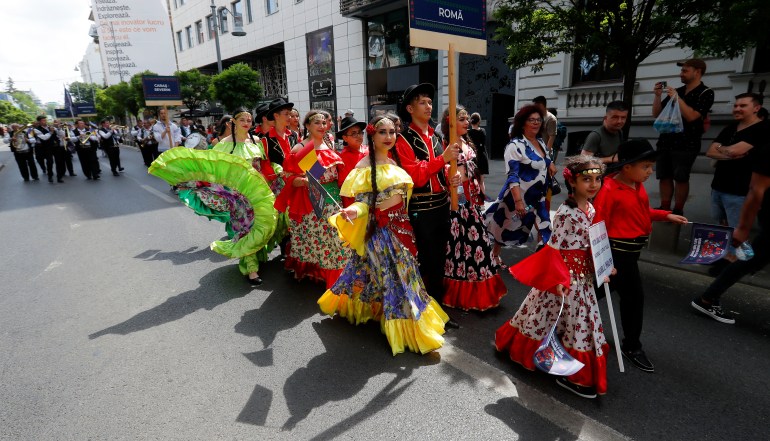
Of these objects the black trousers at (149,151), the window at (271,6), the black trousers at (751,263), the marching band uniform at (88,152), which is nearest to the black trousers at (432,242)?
the black trousers at (751,263)

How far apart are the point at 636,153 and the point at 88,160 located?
53.1 ft

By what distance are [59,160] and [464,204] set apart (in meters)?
15.4

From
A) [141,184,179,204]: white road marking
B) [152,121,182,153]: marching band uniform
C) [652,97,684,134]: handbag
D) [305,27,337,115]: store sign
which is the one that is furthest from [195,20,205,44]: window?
[652,97,684,134]: handbag

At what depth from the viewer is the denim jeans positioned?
4.46 metres

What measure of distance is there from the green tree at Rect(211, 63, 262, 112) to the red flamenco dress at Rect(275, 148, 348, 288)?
2004 centimetres

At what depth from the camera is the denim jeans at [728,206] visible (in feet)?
14.6

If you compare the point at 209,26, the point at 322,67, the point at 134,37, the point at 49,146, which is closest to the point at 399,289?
the point at 49,146

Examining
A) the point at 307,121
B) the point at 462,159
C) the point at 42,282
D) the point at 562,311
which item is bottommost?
the point at 42,282

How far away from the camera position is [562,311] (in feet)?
9.25

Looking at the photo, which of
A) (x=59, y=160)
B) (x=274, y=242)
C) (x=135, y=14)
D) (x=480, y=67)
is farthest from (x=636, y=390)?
(x=135, y=14)

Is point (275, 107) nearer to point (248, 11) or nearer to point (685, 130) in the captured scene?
point (685, 130)

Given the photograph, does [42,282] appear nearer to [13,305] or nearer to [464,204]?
[13,305]

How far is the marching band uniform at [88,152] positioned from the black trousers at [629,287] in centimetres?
1590

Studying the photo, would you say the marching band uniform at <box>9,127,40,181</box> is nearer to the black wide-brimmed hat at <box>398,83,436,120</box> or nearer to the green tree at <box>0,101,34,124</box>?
the black wide-brimmed hat at <box>398,83,436,120</box>
